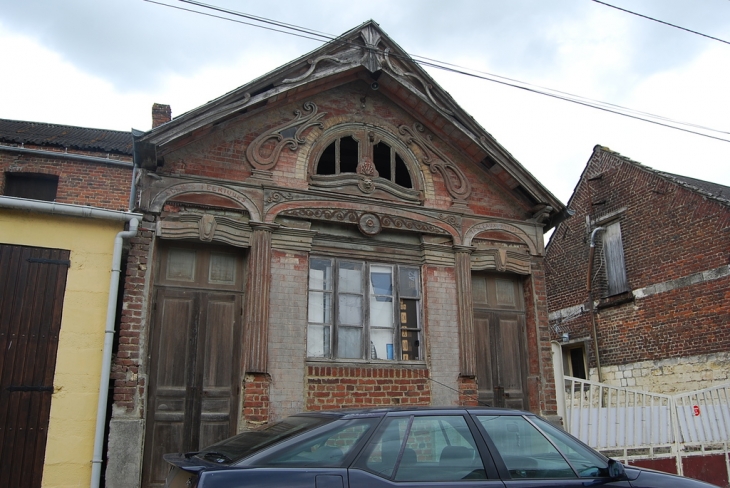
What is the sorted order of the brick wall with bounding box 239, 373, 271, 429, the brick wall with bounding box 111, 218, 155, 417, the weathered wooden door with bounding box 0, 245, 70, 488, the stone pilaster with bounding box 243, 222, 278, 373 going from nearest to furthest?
the weathered wooden door with bounding box 0, 245, 70, 488
the brick wall with bounding box 111, 218, 155, 417
the brick wall with bounding box 239, 373, 271, 429
the stone pilaster with bounding box 243, 222, 278, 373

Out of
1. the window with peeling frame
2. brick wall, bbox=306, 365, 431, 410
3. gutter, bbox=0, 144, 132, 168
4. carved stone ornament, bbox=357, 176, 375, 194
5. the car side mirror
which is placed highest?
gutter, bbox=0, 144, 132, 168

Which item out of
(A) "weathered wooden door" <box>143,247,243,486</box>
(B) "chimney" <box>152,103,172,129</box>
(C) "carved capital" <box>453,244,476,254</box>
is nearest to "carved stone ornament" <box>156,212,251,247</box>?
(A) "weathered wooden door" <box>143,247,243,486</box>

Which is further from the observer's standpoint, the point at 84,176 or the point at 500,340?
the point at 84,176

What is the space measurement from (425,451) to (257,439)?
1163mm

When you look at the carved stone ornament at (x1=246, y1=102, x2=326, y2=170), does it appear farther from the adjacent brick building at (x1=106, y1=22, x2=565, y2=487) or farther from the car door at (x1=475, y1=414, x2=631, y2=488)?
the car door at (x1=475, y1=414, x2=631, y2=488)

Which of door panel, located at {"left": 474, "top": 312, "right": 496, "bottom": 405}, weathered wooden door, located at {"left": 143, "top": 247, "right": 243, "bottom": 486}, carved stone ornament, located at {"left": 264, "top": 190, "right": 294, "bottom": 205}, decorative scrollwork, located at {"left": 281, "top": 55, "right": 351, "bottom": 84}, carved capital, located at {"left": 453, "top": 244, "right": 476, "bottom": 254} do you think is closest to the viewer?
weathered wooden door, located at {"left": 143, "top": 247, "right": 243, "bottom": 486}

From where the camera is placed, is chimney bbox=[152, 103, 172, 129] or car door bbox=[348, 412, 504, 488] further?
chimney bbox=[152, 103, 172, 129]

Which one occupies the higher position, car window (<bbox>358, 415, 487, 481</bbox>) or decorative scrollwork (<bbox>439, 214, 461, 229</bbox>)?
decorative scrollwork (<bbox>439, 214, 461, 229</bbox>)

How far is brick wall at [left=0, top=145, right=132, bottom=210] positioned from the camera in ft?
46.5

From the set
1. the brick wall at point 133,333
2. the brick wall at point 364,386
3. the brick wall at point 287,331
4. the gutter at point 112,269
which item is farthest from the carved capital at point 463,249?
the gutter at point 112,269

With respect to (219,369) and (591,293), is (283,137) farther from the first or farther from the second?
(591,293)

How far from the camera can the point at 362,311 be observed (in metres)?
9.20

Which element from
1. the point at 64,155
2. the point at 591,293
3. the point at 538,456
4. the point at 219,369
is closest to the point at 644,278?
the point at 591,293

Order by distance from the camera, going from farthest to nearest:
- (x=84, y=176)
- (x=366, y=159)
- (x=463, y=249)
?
(x=84, y=176) < (x=463, y=249) < (x=366, y=159)
